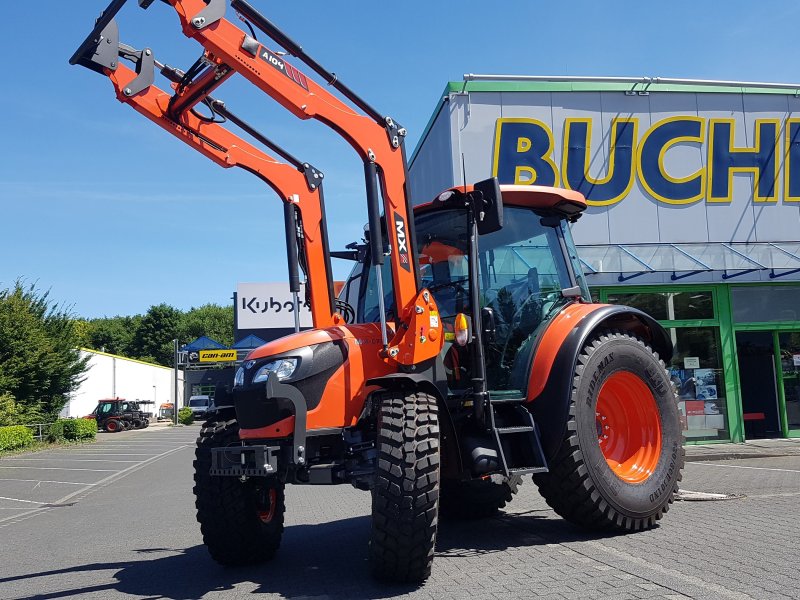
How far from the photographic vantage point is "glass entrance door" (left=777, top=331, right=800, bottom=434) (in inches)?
640

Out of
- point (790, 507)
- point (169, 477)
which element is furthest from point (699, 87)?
point (169, 477)

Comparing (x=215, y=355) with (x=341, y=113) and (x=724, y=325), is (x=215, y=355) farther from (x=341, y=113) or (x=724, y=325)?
(x=341, y=113)

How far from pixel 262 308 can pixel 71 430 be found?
20.3 meters

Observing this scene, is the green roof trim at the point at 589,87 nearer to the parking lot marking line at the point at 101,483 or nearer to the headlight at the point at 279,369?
the parking lot marking line at the point at 101,483

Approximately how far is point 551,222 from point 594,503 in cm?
238

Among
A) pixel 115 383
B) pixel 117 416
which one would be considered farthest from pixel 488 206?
pixel 115 383

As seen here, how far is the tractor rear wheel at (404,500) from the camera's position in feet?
15.0

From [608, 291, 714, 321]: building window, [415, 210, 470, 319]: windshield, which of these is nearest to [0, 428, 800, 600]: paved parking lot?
[415, 210, 470, 319]: windshield

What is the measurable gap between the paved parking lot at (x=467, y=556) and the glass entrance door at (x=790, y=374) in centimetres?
659

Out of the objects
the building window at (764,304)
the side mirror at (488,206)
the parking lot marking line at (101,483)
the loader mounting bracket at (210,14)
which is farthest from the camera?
the building window at (764,304)

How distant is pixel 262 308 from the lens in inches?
1903

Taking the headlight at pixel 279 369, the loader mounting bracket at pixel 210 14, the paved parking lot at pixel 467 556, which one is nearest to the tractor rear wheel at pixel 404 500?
the paved parking lot at pixel 467 556

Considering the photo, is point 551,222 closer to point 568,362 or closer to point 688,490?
point 568,362

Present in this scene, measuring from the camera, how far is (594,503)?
5.70m
